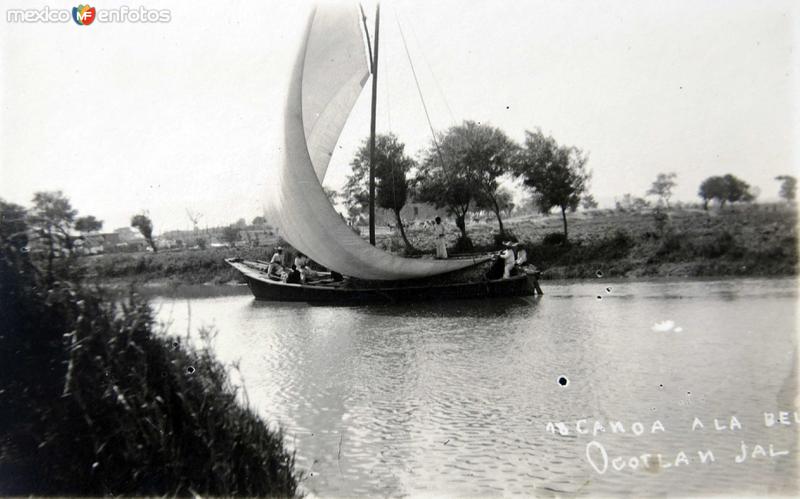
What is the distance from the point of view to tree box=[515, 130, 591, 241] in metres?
20.9

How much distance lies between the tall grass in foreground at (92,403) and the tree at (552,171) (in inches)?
726

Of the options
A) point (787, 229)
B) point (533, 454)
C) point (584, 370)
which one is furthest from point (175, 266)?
point (787, 229)

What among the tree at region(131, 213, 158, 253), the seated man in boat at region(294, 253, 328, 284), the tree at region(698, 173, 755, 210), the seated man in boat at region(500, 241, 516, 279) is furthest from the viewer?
the seated man in boat at region(294, 253, 328, 284)

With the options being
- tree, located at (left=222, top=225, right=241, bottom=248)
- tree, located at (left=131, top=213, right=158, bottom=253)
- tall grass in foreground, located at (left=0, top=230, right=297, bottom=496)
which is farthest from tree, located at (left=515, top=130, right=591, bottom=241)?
tall grass in foreground, located at (left=0, top=230, right=297, bottom=496)

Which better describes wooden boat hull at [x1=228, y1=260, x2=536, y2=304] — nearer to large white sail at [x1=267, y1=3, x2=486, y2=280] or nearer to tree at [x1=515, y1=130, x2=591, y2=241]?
large white sail at [x1=267, y1=3, x2=486, y2=280]

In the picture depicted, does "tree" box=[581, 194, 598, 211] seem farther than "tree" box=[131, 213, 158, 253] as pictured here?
Yes

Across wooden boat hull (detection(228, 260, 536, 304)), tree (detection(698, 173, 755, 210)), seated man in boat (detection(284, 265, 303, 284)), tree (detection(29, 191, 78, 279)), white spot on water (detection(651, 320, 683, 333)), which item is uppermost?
tree (detection(698, 173, 755, 210))

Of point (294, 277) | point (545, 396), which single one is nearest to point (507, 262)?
point (294, 277)

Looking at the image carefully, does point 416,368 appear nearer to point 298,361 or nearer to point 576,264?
point 298,361

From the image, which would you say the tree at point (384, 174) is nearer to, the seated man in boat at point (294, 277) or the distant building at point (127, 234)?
the seated man in boat at point (294, 277)

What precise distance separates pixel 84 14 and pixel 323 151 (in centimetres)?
1166

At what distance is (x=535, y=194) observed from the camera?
2267cm

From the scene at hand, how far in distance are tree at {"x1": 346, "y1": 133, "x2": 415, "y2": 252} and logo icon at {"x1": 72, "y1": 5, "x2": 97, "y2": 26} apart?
694 inches

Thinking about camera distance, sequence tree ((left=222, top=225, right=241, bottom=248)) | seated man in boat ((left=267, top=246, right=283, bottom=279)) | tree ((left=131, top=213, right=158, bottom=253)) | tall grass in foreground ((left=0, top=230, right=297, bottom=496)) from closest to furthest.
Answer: tall grass in foreground ((left=0, top=230, right=297, bottom=496)) → tree ((left=131, top=213, right=158, bottom=253)) → seated man in boat ((left=267, top=246, right=283, bottom=279)) → tree ((left=222, top=225, right=241, bottom=248))
